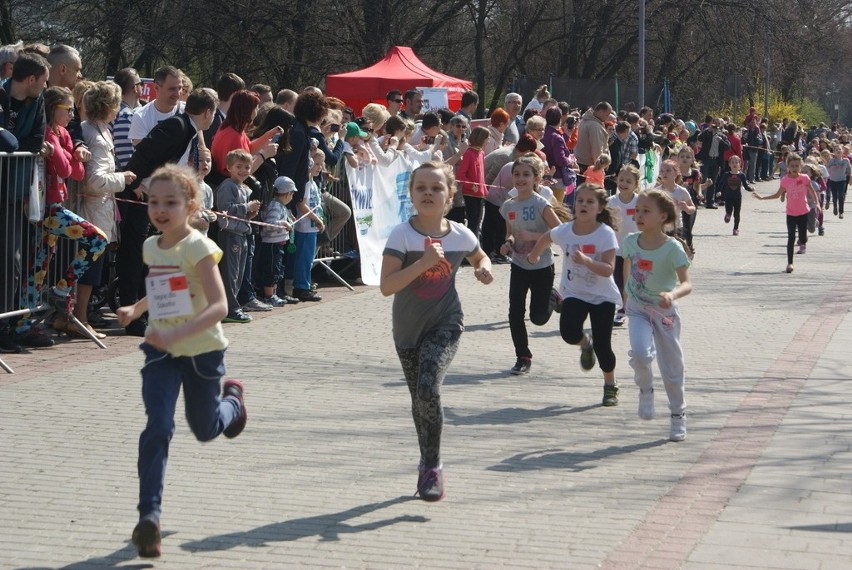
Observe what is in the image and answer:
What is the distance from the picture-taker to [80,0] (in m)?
31.0

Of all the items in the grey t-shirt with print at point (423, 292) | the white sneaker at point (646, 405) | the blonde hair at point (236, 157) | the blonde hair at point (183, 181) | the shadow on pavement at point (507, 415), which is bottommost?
the shadow on pavement at point (507, 415)

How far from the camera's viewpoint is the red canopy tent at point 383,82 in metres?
25.0

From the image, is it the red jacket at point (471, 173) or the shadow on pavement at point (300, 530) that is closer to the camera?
the shadow on pavement at point (300, 530)

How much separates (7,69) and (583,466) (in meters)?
6.10

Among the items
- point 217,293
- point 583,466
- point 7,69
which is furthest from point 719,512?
point 7,69

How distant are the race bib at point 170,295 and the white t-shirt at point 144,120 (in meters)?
5.85

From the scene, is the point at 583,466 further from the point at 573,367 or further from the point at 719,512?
the point at 573,367

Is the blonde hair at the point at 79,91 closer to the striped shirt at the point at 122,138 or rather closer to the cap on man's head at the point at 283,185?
the striped shirt at the point at 122,138

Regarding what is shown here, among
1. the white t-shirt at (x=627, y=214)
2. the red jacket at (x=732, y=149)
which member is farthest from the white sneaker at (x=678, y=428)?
the red jacket at (x=732, y=149)

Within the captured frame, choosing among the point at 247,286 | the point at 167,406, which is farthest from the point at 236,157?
the point at 167,406

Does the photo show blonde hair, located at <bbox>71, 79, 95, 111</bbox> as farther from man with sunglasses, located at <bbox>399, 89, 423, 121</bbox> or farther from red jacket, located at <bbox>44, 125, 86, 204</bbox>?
man with sunglasses, located at <bbox>399, 89, 423, 121</bbox>

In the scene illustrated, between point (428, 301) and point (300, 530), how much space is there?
1.24 meters

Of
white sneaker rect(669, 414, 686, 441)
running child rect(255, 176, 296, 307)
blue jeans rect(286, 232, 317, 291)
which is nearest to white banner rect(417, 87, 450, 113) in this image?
blue jeans rect(286, 232, 317, 291)

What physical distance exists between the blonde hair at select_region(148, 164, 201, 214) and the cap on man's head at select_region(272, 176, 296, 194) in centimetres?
699
